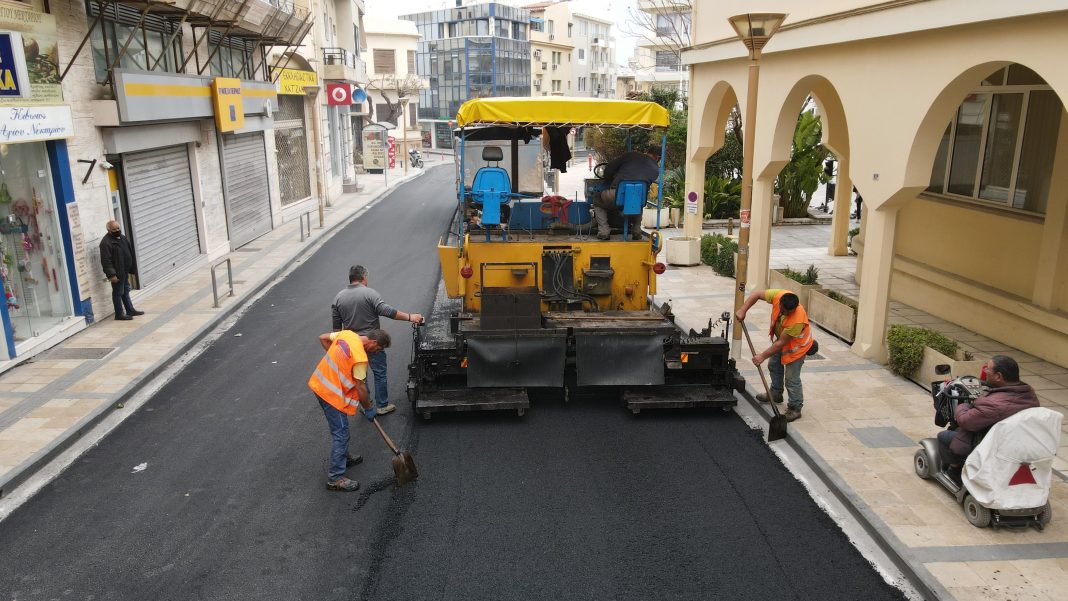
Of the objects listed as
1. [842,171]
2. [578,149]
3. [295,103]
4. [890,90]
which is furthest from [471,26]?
[890,90]

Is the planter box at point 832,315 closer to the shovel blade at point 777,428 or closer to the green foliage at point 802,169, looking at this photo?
the shovel blade at point 777,428

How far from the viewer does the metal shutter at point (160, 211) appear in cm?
1416

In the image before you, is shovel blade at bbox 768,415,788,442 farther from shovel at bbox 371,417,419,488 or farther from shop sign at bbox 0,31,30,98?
shop sign at bbox 0,31,30,98

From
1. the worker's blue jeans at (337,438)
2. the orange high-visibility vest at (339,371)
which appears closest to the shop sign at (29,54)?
the orange high-visibility vest at (339,371)

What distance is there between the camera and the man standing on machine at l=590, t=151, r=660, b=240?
9.74 metres

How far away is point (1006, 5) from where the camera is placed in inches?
291

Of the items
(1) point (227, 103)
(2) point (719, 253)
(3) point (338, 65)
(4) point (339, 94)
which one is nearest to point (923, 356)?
(2) point (719, 253)

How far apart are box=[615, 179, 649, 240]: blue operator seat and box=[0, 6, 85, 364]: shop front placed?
7.92 meters

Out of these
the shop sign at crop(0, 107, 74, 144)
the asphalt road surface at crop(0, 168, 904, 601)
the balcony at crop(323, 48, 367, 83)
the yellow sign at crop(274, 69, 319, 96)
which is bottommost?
the asphalt road surface at crop(0, 168, 904, 601)

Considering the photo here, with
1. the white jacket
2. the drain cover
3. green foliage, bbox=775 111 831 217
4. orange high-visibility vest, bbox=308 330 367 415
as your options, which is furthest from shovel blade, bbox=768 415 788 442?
green foliage, bbox=775 111 831 217

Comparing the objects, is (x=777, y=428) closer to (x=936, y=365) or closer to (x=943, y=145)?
(x=936, y=365)

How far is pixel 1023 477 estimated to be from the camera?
5.94 metres

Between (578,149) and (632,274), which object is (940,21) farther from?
(578,149)

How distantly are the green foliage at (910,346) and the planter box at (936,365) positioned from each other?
7 cm
